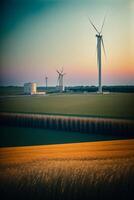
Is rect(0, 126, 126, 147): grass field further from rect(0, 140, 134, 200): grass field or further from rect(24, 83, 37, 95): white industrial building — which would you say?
rect(24, 83, 37, 95): white industrial building

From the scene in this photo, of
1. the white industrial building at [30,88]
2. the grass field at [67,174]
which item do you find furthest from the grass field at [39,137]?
the white industrial building at [30,88]

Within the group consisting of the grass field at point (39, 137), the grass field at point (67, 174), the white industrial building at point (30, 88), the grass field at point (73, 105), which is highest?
the white industrial building at point (30, 88)

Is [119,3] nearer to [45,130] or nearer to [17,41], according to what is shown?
[17,41]

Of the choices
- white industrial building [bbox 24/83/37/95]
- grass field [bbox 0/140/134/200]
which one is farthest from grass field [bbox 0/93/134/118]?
grass field [bbox 0/140/134/200]

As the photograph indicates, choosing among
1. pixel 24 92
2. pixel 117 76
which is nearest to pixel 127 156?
pixel 117 76

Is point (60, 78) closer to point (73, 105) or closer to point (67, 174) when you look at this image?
point (73, 105)

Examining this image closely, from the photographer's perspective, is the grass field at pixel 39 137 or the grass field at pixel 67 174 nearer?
the grass field at pixel 67 174

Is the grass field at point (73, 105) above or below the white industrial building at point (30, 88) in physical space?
below

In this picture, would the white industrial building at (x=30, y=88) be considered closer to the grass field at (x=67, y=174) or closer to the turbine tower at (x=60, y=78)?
the turbine tower at (x=60, y=78)
